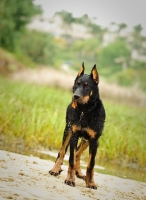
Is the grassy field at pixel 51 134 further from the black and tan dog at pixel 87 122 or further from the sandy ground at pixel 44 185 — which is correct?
the black and tan dog at pixel 87 122

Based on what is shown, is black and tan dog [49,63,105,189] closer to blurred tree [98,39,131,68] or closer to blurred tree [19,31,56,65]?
blurred tree [19,31,56,65]

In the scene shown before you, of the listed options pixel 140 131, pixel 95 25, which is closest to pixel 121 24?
pixel 95 25

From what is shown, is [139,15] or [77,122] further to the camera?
[139,15]

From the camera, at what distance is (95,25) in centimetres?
1288

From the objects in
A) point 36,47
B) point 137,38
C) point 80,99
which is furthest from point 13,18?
point 80,99

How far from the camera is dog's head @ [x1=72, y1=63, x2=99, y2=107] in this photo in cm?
236

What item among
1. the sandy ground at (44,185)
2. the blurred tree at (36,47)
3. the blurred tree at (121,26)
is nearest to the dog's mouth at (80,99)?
the sandy ground at (44,185)

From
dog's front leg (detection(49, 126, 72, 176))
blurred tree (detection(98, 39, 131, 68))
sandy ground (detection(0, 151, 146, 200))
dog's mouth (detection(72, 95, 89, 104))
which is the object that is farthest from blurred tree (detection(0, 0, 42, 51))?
dog's mouth (detection(72, 95, 89, 104))

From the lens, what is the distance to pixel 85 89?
2416 mm

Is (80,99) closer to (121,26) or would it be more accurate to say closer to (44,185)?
(44,185)

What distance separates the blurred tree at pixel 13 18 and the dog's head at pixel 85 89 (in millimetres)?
8250

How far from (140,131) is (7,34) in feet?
21.0

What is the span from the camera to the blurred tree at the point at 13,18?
10.5 metres

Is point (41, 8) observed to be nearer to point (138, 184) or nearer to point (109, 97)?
point (109, 97)
